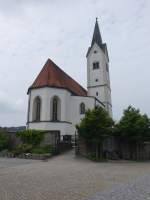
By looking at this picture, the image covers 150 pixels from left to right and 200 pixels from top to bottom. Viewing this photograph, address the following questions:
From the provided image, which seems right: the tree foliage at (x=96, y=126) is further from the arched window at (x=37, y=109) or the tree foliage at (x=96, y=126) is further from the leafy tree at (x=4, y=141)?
the arched window at (x=37, y=109)

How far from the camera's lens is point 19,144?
76.0 feet

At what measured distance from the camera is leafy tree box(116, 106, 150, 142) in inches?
813

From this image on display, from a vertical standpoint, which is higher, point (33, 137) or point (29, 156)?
point (33, 137)

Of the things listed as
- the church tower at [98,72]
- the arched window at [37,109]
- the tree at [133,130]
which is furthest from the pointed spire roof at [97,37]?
the tree at [133,130]

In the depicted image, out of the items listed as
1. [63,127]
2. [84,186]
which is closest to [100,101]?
[63,127]

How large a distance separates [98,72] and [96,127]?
26.9 m

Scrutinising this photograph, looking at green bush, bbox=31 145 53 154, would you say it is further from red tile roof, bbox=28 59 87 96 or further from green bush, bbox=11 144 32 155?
red tile roof, bbox=28 59 87 96

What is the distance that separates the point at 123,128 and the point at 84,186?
1354 cm

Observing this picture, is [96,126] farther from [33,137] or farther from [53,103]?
[53,103]

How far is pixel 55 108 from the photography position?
113 feet

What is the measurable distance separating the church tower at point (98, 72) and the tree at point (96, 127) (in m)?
24.4

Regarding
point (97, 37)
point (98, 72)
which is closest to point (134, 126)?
point (98, 72)

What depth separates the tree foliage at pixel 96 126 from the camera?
64.5 ft

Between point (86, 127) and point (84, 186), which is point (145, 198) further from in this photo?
point (86, 127)
